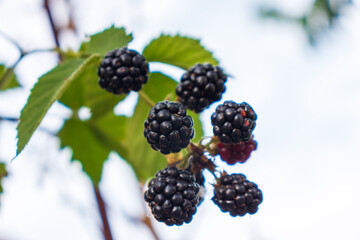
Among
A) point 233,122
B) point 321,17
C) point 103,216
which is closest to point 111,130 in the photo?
point 103,216

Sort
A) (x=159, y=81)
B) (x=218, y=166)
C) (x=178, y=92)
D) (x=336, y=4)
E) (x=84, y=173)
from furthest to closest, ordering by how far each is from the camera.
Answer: (x=336, y=4) → (x=84, y=173) → (x=159, y=81) → (x=178, y=92) → (x=218, y=166)

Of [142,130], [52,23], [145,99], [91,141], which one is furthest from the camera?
[52,23]

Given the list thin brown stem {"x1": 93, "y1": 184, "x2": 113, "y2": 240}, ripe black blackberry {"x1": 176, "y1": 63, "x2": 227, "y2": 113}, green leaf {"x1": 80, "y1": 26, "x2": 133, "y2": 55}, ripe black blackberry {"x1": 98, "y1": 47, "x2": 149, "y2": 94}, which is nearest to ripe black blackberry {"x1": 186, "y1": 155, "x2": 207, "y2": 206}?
ripe black blackberry {"x1": 176, "y1": 63, "x2": 227, "y2": 113}

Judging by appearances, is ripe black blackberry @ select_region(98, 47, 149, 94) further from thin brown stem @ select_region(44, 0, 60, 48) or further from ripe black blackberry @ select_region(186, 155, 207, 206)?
thin brown stem @ select_region(44, 0, 60, 48)

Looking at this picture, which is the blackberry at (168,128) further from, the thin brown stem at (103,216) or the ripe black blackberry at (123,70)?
the thin brown stem at (103,216)

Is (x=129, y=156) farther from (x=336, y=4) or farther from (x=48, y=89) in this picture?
(x=336, y=4)

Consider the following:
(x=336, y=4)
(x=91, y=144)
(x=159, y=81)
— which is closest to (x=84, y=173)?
(x=91, y=144)

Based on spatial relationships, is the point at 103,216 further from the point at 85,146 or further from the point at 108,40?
the point at 108,40
